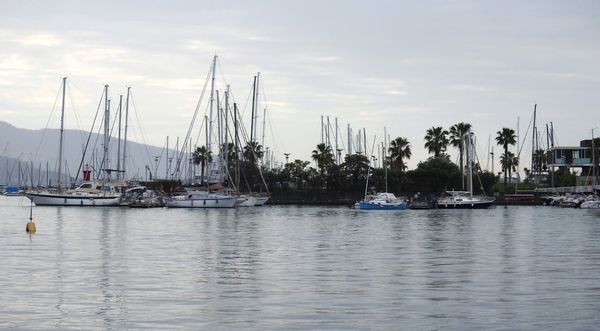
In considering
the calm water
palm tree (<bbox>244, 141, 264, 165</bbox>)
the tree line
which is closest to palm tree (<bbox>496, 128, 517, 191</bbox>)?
the tree line

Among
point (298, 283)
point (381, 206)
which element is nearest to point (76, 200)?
point (381, 206)

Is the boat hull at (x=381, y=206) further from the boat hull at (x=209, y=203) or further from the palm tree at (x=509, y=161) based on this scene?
the palm tree at (x=509, y=161)

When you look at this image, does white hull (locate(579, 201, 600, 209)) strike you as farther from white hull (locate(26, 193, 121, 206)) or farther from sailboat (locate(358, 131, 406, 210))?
white hull (locate(26, 193, 121, 206))

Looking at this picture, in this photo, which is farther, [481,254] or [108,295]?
[481,254]

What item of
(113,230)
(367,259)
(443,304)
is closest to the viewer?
(443,304)

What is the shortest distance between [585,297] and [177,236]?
1197 inches

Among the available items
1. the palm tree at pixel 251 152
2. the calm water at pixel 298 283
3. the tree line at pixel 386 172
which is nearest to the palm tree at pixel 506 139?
the tree line at pixel 386 172

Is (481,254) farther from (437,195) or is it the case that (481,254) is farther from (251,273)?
(437,195)

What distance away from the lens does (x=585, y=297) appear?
869 inches

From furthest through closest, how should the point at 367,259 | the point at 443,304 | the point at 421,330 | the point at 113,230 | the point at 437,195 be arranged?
the point at 437,195 < the point at 113,230 < the point at 367,259 < the point at 443,304 < the point at 421,330

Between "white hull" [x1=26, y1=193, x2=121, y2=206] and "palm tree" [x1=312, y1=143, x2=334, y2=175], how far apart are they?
136 feet

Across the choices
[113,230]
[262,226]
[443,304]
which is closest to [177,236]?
[113,230]

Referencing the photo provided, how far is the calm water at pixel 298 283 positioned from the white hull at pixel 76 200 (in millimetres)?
61210

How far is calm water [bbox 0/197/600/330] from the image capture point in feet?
61.5
